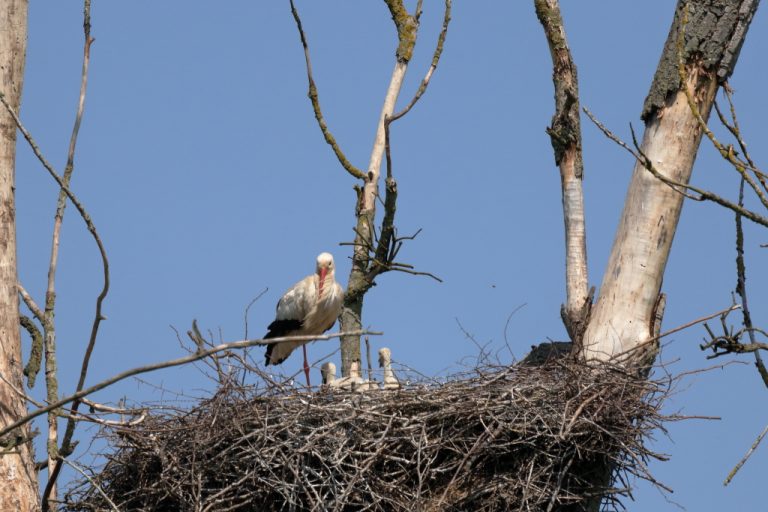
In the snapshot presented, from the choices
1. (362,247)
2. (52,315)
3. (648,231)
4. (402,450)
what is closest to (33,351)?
(52,315)

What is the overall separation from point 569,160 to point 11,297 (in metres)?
4.33

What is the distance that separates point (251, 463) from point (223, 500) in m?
0.28

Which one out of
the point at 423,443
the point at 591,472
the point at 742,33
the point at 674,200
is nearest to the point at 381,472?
the point at 423,443

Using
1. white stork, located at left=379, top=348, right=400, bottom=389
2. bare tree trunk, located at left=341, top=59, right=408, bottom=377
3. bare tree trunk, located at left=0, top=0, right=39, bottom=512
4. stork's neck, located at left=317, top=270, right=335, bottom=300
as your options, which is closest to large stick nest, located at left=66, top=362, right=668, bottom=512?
white stork, located at left=379, top=348, right=400, bottom=389

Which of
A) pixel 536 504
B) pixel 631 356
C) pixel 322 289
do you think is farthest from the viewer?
pixel 322 289

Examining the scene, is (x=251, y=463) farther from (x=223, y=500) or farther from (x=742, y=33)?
(x=742, y=33)

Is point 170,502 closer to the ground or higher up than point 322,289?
closer to the ground

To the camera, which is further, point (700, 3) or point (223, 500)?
point (700, 3)

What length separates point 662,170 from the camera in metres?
8.43

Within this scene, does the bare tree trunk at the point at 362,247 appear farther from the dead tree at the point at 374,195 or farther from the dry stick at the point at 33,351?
the dry stick at the point at 33,351

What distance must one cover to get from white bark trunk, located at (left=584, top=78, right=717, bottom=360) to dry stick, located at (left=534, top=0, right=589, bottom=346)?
1.52ft

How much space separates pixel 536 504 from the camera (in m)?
7.68

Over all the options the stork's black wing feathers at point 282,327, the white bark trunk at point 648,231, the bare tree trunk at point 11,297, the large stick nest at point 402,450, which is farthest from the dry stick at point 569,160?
the bare tree trunk at point 11,297

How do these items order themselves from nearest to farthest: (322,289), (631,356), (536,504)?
(536,504) → (631,356) → (322,289)
